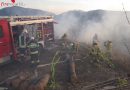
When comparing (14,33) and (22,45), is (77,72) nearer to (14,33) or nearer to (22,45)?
(22,45)

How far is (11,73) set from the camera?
40.8ft

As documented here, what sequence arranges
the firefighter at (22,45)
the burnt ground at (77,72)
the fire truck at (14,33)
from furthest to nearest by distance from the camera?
the firefighter at (22,45) → the fire truck at (14,33) → the burnt ground at (77,72)

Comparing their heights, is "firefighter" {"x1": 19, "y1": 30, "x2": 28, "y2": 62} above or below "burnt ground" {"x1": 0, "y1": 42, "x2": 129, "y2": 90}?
→ above

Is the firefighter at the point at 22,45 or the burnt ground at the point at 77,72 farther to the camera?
the firefighter at the point at 22,45

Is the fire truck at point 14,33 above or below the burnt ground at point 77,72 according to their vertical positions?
above

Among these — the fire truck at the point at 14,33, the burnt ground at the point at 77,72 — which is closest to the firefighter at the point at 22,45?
the fire truck at the point at 14,33

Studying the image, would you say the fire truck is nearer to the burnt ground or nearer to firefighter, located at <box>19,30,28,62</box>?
firefighter, located at <box>19,30,28,62</box>

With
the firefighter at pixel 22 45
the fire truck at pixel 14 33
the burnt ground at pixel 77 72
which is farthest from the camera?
the firefighter at pixel 22 45

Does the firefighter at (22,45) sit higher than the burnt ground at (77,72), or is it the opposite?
the firefighter at (22,45)

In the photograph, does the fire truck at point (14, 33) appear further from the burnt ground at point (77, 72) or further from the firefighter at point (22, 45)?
the burnt ground at point (77, 72)

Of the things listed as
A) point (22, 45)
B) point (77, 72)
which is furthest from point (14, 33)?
point (77, 72)

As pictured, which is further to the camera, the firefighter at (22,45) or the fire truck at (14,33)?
the firefighter at (22,45)

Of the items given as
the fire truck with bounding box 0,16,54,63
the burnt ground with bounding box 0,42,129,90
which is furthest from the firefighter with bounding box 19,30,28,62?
the burnt ground with bounding box 0,42,129,90

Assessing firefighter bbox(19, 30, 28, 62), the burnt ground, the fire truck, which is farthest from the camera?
firefighter bbox(19, 30, 28, 62)
